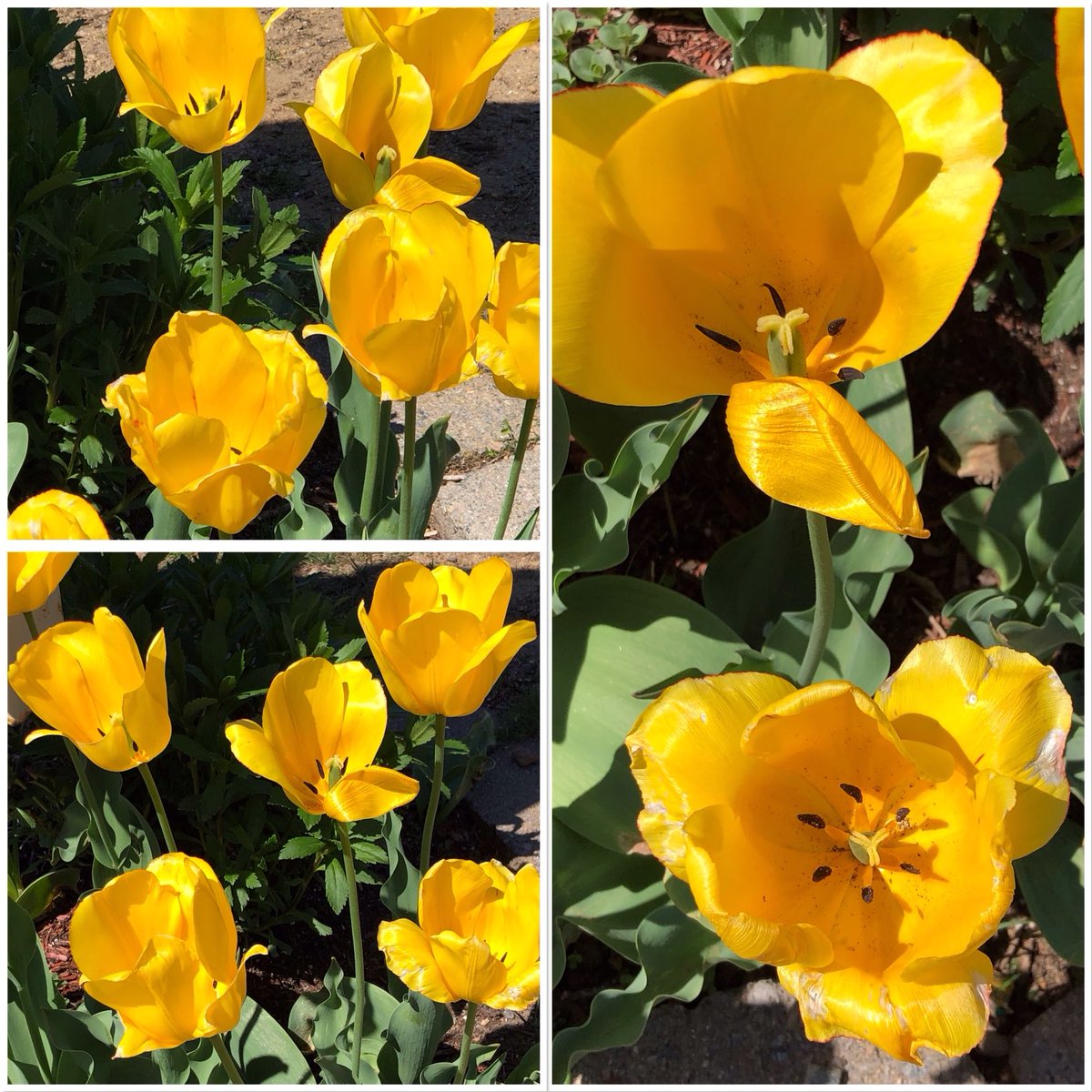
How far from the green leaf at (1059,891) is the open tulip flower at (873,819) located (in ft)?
1.28

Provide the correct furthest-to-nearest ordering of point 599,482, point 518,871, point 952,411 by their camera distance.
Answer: point 952,411, point 599,482, point 518,871

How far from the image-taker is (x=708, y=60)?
131cm

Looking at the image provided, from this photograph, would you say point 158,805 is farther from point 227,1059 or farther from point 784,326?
point 784,326

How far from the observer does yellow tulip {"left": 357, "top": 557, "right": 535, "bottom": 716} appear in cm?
69

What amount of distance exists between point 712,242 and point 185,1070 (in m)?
0.72

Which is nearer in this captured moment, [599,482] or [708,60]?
[599,482]

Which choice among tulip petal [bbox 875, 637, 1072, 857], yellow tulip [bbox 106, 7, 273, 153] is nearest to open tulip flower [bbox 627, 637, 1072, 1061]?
tulip petal [bbox 875, 637, 1072, 857]

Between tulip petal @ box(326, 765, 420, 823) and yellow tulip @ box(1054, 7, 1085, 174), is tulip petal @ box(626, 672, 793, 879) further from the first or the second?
yellow tulip @ box(1054, 7, 1085, 174)

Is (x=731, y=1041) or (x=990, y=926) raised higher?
(x=990, y=926)

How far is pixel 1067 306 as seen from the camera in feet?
3.51

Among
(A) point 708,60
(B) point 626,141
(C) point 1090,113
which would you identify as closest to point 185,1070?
(B) point 626,141

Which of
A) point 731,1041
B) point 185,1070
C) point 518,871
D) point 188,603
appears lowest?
point 731,1041

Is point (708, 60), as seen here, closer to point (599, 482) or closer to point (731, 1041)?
point (599, 482)

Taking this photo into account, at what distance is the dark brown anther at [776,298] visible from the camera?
29.4 inches
